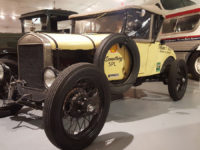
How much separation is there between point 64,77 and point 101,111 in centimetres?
57

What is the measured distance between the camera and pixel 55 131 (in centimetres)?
159

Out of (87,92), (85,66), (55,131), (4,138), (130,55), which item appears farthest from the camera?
(130,55)

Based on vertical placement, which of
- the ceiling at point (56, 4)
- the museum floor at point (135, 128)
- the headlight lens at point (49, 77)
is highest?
the ceiling at point (56, 4)

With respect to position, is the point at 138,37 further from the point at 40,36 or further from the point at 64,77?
the point at 64,77

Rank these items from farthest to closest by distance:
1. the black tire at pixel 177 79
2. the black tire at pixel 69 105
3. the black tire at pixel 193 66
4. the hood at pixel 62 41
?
the black tire at pixel 193 66, the black tire at pixel 177 79, the hood at pixel 62 41, the black tire at pixel 69 105

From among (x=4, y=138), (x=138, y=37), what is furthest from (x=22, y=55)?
(x=138, y=37)

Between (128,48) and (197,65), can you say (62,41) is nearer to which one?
(128,48)

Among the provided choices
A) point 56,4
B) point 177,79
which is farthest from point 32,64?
point 56,4

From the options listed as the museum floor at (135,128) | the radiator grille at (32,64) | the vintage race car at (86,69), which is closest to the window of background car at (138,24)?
the vintage race car at (86,69)

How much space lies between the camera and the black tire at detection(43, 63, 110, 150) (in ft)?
5.19

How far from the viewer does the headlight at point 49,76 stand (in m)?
2.03

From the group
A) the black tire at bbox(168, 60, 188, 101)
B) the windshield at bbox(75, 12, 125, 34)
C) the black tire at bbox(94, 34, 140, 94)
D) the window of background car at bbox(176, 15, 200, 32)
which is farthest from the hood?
the window of background car at bbox(176, 15, 200, 32)

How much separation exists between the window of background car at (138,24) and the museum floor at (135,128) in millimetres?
1167

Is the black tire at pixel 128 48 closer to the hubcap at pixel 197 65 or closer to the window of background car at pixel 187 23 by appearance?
the hubcap at pixel 197 65
